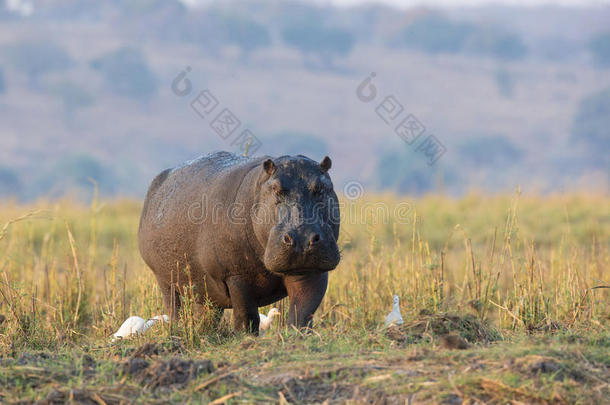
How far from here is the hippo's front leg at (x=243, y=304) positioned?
248 inches

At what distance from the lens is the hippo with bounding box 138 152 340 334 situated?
5.68m

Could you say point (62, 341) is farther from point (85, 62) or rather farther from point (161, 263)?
point (85, 62)

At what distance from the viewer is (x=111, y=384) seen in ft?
15.0

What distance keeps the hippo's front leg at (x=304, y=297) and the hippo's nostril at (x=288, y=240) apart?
0.56 meters

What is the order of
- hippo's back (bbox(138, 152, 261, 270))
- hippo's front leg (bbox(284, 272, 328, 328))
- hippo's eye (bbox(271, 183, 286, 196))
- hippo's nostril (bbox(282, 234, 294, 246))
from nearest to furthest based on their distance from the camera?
1. hippo's nostril (bbox(282, 234, 294, 246))
2. hippo's eye (bbox(271, 183, 286, 196))
3. hippo's front leg (bbox(284, 272, 328, 328))
4. hippo's back (bbox(138, 152, 261, 270))

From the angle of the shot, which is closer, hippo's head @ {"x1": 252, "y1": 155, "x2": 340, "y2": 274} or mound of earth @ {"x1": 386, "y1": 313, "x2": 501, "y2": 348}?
hippo's head @ {"x1": 252, "y1": 155, "x2": 340, "y2": 274}

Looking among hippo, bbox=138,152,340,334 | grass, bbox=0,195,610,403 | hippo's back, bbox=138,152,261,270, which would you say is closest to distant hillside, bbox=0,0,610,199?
grass, bbox=0,195,610,403

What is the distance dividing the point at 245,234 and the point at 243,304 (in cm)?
54

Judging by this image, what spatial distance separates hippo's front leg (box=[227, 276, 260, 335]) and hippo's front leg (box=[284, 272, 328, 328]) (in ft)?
1.25

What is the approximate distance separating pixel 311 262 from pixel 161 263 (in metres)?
1.96

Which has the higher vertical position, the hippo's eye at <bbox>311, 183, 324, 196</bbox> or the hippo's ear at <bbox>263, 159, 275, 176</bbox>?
the hippo's ear at <bbox>263, 159, 275, 176</bbox>

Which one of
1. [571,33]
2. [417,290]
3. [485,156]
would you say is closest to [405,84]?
[485,156]

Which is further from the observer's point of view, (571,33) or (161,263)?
(571,33)

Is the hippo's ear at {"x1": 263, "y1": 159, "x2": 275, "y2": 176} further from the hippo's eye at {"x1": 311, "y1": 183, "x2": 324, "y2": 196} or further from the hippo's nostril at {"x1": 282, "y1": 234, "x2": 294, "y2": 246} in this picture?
the hippo's nostril at {"x1": 282, "y1": 234, "x2": 294, "y2": 246}
